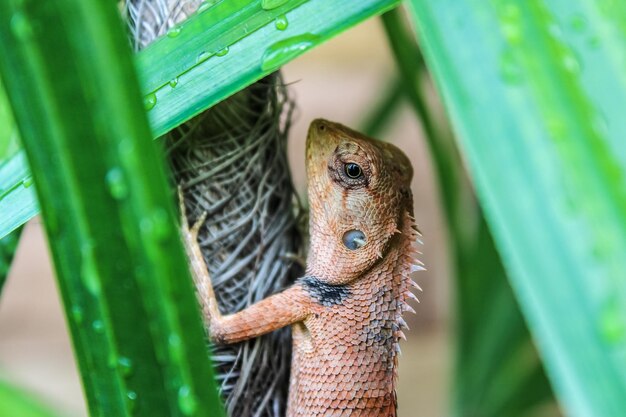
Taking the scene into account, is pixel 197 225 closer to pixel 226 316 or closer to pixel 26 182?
pixel 226 316

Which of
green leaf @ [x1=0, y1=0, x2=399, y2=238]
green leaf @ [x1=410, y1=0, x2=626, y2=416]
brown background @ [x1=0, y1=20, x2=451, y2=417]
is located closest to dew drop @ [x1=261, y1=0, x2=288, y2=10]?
green leaf @ [x1=0, y1=0, x2=399, y2=238]

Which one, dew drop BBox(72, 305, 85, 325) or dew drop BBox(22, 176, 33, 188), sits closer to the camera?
dew drop BBox(72, 305, 85, 325)

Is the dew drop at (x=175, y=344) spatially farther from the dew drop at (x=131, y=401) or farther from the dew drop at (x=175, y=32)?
the dew drop at (x=175, y=32)

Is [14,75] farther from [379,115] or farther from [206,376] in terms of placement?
[379,115]

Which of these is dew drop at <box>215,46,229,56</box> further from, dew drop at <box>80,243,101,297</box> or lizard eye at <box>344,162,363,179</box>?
lizard eye at <box>344,162,363,179</box>

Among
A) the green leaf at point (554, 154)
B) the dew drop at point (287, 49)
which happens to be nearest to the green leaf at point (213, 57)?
the dew drop at point (287, 49)

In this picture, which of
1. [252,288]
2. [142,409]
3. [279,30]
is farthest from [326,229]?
[142,409]
